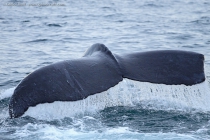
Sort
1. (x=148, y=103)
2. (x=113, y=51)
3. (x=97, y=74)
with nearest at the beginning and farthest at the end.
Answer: (x=97, y=74) < (x=148, y=103) < (x=113, y=51)

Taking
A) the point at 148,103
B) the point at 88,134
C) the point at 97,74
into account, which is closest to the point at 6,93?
the point at 148,103

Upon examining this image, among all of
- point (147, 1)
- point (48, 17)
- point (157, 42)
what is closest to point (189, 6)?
point (147, 1)

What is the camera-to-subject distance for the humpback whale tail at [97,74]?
13.9ft

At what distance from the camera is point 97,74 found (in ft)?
15.6

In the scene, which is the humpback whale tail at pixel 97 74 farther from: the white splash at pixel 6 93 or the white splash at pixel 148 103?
the white splash at pixel 6 93

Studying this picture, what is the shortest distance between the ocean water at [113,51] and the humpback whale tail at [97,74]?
0.14m

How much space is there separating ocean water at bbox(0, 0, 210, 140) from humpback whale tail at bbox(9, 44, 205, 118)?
142 millimetres

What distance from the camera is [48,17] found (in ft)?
68.3

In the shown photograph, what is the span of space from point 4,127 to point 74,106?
1.07 meters

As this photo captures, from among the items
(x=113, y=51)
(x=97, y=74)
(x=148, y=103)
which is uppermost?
(x=97, y=74)

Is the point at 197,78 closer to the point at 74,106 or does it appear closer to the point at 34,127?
the point at 74,106

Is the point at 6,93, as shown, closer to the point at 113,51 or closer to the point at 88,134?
the point at 88,134

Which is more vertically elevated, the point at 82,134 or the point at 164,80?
the point at 164,80

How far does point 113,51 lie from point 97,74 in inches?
291
